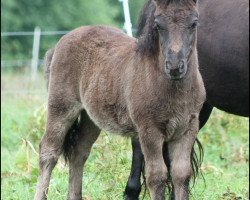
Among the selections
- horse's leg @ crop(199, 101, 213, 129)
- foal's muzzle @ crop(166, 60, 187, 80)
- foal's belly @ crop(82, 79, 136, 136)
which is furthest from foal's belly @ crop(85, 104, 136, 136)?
horse's leg @ crop(199, 101, 213, 129)

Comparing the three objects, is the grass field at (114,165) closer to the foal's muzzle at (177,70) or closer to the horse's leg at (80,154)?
the horse's leg at (80,154)

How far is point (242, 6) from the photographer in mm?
5574

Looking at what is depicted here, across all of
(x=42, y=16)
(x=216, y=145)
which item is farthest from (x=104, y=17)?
(x=216, y=145)

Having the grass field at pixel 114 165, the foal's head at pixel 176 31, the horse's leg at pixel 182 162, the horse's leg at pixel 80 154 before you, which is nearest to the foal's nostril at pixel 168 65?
the foal's head at pixel 176 31

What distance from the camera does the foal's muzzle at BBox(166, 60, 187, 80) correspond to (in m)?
4.91

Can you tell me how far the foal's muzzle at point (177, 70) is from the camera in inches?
193

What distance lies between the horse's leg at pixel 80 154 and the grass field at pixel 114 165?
0.75ft

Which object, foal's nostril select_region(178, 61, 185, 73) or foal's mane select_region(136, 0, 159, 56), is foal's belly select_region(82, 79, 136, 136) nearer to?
foal's mane select_region(136, 0, 159, 56)

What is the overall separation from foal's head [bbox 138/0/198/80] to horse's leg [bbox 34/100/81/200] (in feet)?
4.58

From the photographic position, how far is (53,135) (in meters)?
6.41

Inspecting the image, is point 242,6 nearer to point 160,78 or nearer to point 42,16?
point 160,78

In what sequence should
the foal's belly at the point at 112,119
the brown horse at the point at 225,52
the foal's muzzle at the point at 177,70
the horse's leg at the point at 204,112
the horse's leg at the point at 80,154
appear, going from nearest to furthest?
1. the foal's muzzle at the point at 177,70
2. the brown horse at the point at 225,52
3. the foal's belly at the point at 112,119
4. the horse's leg at the point at 204,112
5. the horse's leg at the point at 80,154

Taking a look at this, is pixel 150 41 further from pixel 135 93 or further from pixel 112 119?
pixel 112 119

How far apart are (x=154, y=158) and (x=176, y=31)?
0.95m
